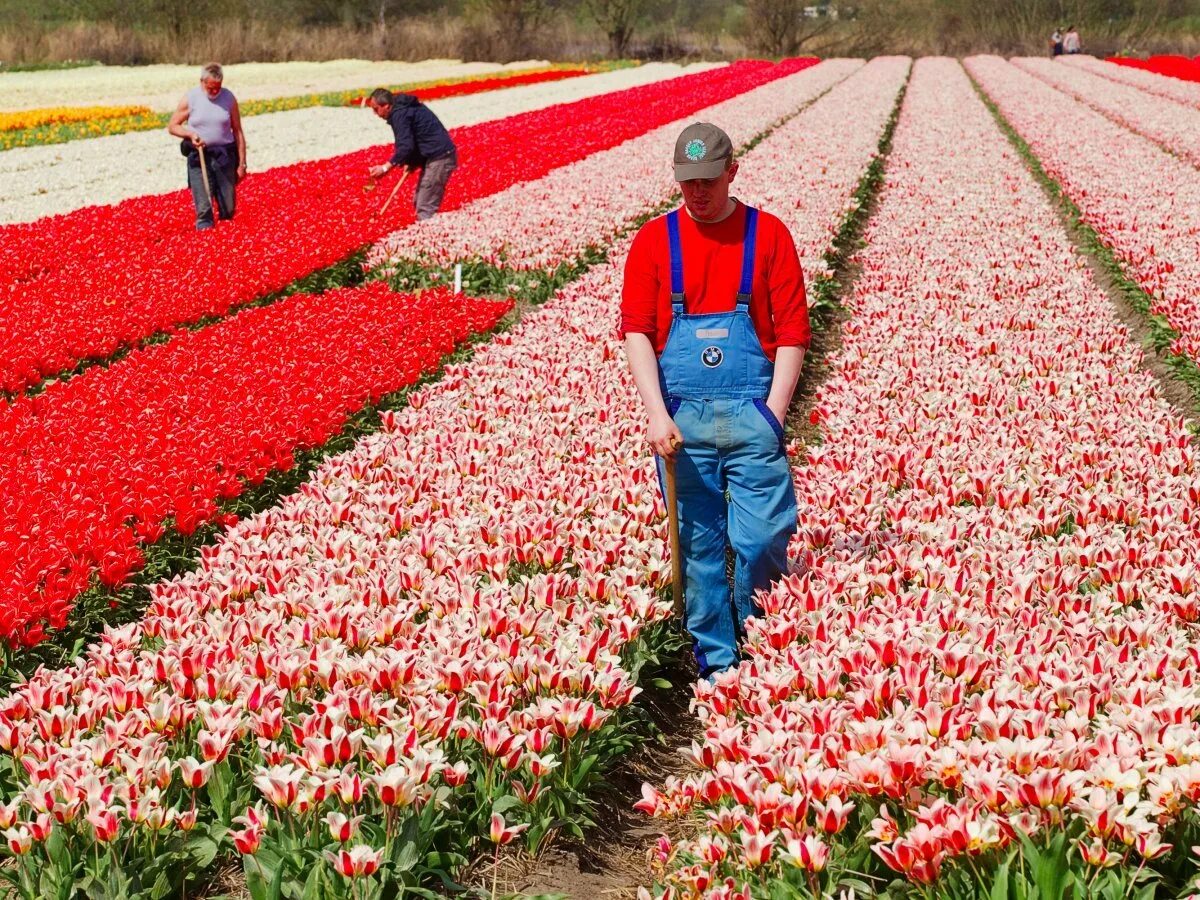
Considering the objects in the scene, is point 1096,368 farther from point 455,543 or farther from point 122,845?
point 122,845

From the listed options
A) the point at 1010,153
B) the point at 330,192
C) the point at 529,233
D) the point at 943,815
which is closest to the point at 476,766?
the point at 943,815

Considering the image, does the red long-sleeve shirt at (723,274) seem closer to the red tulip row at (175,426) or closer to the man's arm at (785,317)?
the man's arm at (785,317)

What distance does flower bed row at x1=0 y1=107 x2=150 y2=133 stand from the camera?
123 ft

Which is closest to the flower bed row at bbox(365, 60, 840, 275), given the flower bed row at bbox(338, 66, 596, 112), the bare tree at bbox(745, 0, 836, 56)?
the flower bed row at bbox(338, 66, 596, 112)

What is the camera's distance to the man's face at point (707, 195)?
15.8ft

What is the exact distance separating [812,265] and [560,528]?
7.94 m

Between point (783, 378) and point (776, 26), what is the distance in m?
82.5

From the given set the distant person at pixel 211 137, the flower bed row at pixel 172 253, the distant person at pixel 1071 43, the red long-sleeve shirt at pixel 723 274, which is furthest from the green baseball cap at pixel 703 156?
the distant person at pixel 1071 43

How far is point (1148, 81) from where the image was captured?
48000mm

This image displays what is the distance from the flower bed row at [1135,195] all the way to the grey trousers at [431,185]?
8.78 m

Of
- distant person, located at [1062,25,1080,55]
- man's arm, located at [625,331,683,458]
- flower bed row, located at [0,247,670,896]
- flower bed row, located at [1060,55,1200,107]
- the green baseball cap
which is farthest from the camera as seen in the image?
distant person, located at [1062,25,1080,55]

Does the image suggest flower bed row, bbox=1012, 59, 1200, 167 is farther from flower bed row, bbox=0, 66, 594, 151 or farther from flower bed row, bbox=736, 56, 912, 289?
flower bed row, bbox=0, 66, 594, 151

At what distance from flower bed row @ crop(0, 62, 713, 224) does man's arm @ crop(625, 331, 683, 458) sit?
1896 cm

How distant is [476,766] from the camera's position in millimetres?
4391
